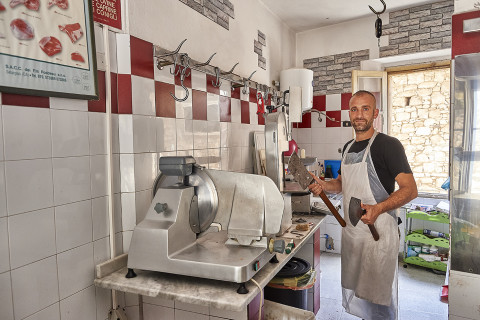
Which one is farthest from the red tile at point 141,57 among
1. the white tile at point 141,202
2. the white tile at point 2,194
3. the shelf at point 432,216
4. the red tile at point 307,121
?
the shelf at point 432,216

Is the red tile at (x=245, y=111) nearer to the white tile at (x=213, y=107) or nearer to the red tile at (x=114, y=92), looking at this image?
the white tile at (x=213, y=107)

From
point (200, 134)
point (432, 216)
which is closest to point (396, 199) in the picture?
point (200, 134)

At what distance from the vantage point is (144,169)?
1.92 metres

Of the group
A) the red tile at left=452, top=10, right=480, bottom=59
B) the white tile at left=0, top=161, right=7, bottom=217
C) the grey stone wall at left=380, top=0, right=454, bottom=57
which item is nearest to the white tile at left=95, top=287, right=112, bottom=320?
the white tile at left=0, top=161, right=7, bottom=217

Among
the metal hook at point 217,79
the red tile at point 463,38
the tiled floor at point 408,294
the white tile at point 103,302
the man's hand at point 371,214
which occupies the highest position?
the red tile at point 463,38

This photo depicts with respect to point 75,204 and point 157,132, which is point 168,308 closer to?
point 75,204

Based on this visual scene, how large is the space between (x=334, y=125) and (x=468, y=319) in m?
2.95

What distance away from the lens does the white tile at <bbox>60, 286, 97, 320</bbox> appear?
1537 mm

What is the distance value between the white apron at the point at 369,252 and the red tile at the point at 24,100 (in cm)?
195

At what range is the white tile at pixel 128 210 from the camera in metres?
1.86

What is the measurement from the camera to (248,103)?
3.22 metres

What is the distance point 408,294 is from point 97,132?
333 cm

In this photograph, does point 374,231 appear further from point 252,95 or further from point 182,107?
point 252,95

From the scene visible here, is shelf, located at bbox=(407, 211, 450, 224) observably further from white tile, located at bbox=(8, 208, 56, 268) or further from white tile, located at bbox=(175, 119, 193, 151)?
white tile, located at bbox=(8, 208, 56, 268)
